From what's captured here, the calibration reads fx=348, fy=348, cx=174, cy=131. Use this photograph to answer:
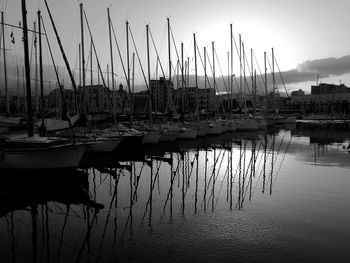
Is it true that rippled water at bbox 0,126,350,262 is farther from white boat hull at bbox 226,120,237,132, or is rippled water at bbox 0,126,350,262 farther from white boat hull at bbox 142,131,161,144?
white boat hull at bbox 226,120,237,132

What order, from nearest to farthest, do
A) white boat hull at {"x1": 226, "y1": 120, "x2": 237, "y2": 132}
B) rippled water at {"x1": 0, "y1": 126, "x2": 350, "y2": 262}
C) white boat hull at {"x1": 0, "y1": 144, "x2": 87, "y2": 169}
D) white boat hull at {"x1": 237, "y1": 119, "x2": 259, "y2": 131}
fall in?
rippled water at {"x1": 0, "y1": 126, "x2": 350, "y2": 262}, white boat hull at {"x1": 0, "y1": 144, "x2": 87, "y2": 169}, white boat hull at {"x1": 226, "y1": 120, "x2": 237, "y2": 132}, white boat hull at {"x1": 237, "y1": 119, "x2": 259, "y2": 131}

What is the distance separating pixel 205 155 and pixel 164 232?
1993 cm

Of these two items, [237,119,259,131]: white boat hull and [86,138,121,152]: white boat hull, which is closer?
[86,138,121,152]: white boat hull

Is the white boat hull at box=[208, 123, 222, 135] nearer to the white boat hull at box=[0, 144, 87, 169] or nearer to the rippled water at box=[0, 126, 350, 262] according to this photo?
the rippled water at box=[0, 126, 350, 262]

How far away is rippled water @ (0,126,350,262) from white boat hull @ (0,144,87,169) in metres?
0.67

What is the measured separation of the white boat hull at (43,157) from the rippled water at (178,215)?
67cm

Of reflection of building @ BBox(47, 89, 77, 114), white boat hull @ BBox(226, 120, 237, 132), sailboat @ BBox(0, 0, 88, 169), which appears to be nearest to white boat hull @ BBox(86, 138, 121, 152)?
sailboat @ BBox(0, 0, 88, 169)

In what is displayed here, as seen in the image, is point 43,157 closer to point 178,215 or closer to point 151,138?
point 178,215

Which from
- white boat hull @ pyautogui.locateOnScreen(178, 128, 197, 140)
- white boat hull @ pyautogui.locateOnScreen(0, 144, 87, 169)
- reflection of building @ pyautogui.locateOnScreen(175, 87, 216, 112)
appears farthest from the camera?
reflection of building @ pyautogui.locateOnScreen(175, 87, 216, 112)

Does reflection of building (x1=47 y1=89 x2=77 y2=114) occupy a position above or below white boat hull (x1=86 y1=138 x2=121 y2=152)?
above

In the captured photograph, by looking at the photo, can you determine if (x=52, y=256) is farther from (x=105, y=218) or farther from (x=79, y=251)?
(x=105, y=218)

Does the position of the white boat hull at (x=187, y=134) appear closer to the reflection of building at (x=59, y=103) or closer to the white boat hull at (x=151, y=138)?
the white boat hull at (x=151, y=138)

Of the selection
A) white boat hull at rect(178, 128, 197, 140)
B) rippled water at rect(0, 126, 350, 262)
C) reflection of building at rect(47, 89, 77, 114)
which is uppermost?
reflection of building at rect(47, 89, 77, 114)

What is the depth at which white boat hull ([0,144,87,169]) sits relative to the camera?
19.6 meters
